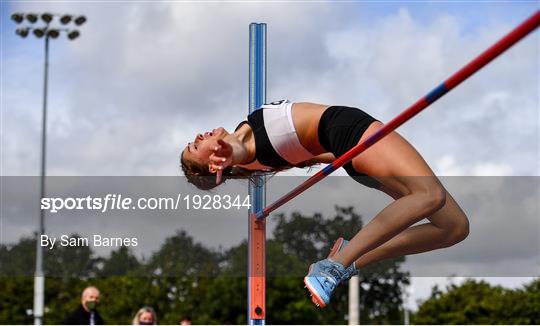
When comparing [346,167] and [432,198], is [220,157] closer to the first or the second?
[346,167]

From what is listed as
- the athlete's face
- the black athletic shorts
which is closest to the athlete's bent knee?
the black athletic shorts

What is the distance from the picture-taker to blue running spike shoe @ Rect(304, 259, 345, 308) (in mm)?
3992

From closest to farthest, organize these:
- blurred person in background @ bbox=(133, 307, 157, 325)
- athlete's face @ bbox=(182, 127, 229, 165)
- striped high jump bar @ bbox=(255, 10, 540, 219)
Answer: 1. striped high jump bar @ bbox=(255, 10, 540, 219)
2. athlete's face @ bbox=(182, 127, 229, 165)
3. blurred person in background @ bbox=(133, 307, 157, 325)

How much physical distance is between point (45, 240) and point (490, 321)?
91.9ft

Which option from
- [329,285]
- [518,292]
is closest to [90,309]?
[329,285]

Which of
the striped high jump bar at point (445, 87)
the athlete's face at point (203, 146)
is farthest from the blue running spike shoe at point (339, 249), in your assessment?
the athlete's face at point (203, 146)

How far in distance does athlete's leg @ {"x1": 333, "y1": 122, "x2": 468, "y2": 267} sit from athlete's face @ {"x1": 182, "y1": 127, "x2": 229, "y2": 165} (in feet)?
2.17

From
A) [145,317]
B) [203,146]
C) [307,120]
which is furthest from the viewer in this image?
[145,317]

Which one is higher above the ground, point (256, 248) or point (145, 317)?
point (256, 248)

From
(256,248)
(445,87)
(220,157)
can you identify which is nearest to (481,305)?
(256,248)

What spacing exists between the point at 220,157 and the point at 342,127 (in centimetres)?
58

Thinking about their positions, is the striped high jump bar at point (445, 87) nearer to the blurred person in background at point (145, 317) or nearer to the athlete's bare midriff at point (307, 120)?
the athlete's bare midriff at point (307, 120)

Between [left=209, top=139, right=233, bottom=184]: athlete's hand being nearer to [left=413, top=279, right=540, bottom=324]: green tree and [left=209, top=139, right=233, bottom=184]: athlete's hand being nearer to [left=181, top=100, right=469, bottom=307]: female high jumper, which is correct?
[left=181, top=100, right=469, bottom=307]: female high jumper

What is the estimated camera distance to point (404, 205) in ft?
13.0
